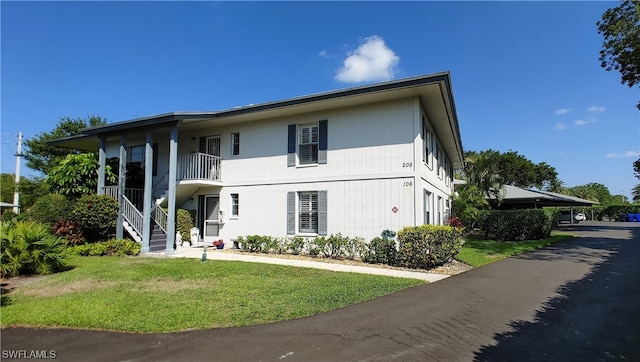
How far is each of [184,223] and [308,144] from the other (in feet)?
21.7

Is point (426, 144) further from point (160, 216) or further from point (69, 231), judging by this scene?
point (69, 231)

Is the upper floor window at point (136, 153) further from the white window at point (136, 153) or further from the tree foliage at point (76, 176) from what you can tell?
the tree foliage at point (76, 176)

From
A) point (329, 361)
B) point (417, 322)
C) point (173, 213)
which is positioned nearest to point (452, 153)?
point (173, 213)

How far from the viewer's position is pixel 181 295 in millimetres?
6859

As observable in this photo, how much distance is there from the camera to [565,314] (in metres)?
5.88

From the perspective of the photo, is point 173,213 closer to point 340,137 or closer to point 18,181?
point 340,137

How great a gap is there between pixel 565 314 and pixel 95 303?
8.22 meters

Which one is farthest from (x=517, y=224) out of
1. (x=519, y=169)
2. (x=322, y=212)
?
(x=519, y=169)

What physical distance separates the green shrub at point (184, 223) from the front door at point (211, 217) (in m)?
→ 0.72

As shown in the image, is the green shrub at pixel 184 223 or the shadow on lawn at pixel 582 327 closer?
the shadow on lawn at pixel 582 327

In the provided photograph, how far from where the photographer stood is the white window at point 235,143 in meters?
15.3

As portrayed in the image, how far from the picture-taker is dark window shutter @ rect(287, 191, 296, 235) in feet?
43.9

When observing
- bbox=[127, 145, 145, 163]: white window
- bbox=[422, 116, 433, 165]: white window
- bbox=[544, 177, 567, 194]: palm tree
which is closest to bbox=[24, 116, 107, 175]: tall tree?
bbox=[127, 145, 145, 163]: white window

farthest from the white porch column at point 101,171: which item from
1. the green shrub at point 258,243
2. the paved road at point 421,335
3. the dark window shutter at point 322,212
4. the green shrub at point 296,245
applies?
the paved road at point 421,335
